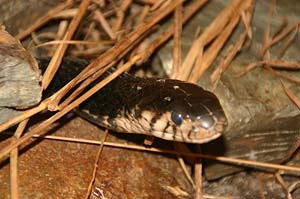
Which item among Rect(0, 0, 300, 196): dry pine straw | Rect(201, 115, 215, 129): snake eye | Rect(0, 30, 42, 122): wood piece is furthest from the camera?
Rect(0, 0, 300, 196): dry pine straw

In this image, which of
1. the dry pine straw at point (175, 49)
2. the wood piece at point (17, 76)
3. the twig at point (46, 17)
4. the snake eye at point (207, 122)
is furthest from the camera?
the twig at point (46, 17)

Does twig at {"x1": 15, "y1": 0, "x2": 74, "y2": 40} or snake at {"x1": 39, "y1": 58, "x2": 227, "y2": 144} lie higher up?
twig at {"x1": 15, "y1": 0, "x2": 74, "y2": 40}

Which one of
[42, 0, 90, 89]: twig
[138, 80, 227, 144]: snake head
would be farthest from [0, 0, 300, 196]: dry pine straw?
[138, 80, 227, 144]: snake head

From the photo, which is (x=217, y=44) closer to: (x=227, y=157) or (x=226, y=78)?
(x=226, y=78)

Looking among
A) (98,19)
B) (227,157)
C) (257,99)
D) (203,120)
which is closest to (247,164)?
(227,157)

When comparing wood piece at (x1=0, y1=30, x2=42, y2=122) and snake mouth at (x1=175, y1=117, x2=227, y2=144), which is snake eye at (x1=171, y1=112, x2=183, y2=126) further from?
wood piece at (x1=0, y1=30, x2=42, y2=122)

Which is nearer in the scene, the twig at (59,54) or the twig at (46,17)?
the twig at (59,54)

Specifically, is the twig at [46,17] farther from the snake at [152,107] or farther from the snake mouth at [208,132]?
the snake mouth at [208,132]

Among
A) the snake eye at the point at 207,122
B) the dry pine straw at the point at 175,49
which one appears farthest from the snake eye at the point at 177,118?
the dry pine straw at the point at 175,49
